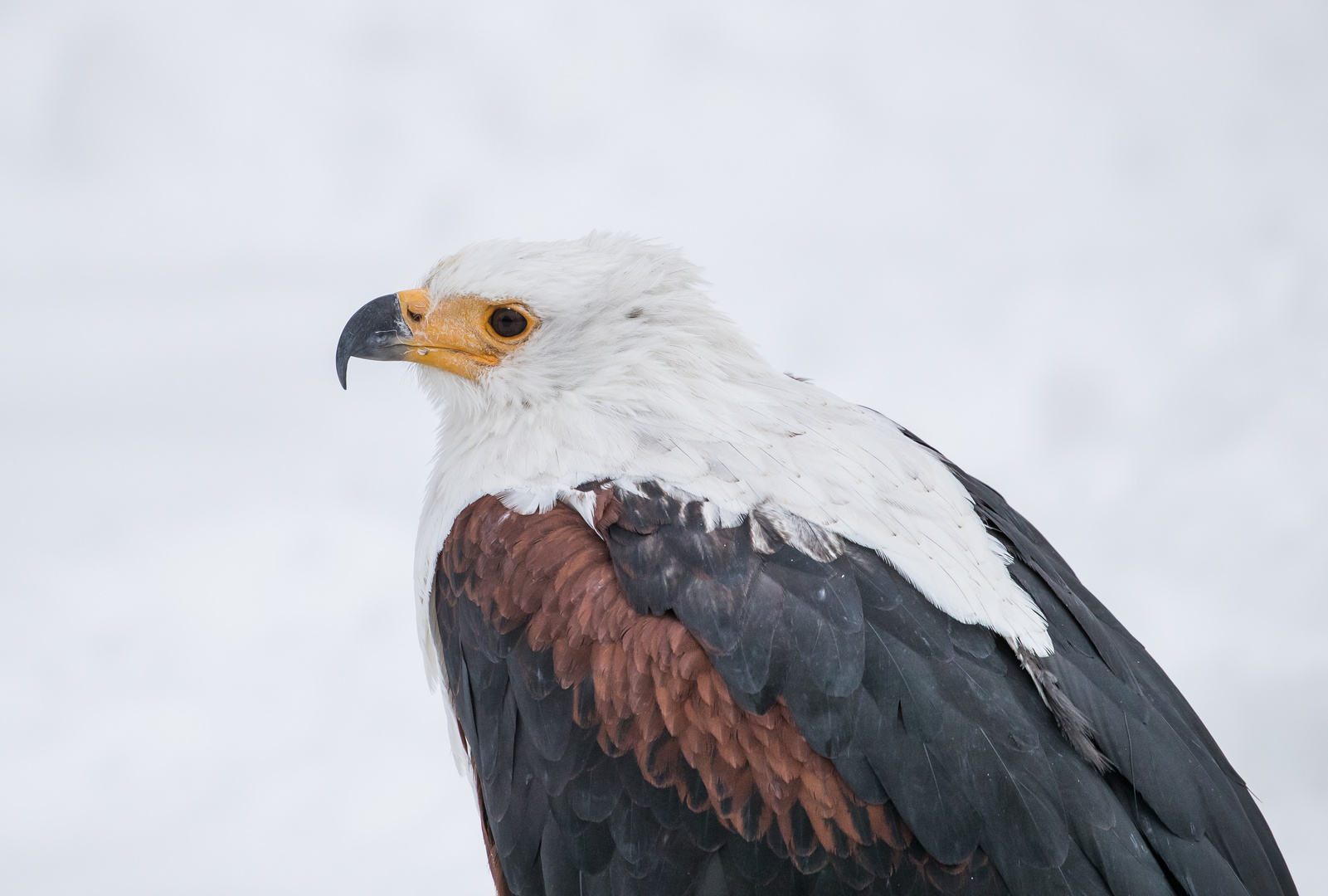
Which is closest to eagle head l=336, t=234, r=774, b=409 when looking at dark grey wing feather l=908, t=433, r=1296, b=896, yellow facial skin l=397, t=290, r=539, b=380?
yellow facial skin l=397, t=290, r=539, b=380

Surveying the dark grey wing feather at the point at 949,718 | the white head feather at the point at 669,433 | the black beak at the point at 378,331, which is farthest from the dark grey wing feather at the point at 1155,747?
the black beak at the point at 378,331

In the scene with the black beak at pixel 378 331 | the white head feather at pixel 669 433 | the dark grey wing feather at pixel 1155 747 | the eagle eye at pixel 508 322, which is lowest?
the dark grey wing feather at pixel 1155 747

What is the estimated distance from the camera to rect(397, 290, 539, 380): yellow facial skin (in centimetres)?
347

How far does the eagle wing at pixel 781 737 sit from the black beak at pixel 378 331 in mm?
853

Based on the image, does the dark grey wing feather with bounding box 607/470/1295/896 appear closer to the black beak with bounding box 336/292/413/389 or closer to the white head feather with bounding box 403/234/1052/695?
the white head feather with bounding box 403/234/1052/695

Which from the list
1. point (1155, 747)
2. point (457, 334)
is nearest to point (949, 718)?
point (1155, 747)

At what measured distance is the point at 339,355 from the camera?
3.62m

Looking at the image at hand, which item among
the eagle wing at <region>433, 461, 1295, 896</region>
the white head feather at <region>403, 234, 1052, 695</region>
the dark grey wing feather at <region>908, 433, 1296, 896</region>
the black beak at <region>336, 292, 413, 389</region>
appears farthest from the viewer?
the black beak at <region>336, 292, 413, 389</region>

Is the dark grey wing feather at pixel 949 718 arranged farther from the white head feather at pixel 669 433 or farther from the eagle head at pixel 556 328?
the eagle head at pixel 556 328

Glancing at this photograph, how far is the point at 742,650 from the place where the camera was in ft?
8.73

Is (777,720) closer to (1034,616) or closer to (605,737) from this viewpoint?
(605,737)

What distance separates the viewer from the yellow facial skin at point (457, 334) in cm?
347

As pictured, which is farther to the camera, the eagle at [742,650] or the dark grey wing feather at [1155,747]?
the dark grey wing feather at [1155,747]

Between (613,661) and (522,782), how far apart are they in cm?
54
